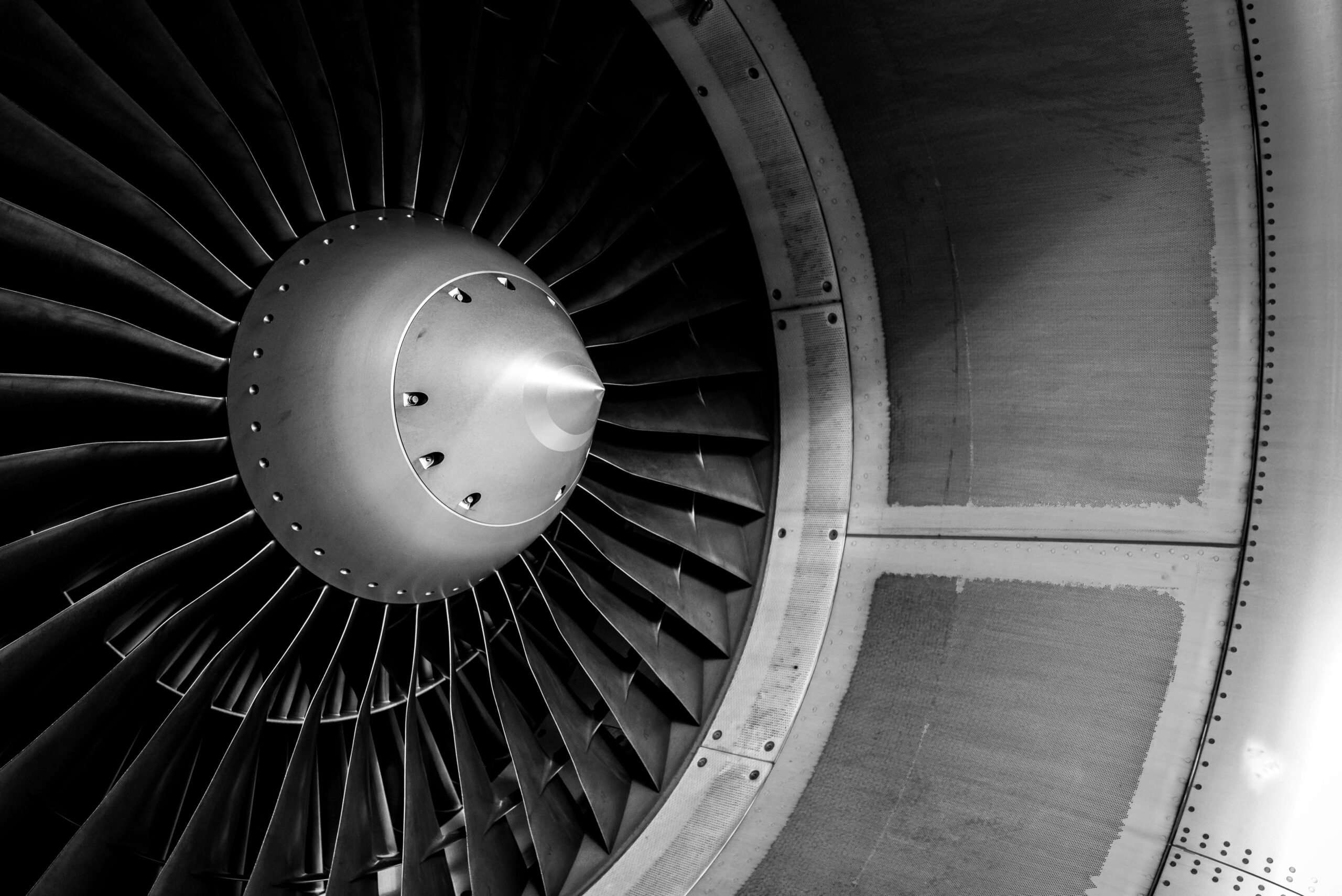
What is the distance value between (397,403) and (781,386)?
1224mm

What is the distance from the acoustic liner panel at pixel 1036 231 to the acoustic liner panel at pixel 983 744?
29 centimetres

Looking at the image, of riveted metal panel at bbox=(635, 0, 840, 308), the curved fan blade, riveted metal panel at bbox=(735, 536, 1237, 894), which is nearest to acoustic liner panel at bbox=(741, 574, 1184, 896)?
riveted metal panel at bbox=(735, 536, 1237, 894)

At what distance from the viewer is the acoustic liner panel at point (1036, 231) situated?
233 cm

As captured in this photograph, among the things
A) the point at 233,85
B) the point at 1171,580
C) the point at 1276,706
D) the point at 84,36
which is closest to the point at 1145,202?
the point at 1171,580

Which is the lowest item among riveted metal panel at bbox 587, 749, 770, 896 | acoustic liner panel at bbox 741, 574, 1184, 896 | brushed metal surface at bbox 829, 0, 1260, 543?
riveted metal panel at bbox 587, 749, 770, 896

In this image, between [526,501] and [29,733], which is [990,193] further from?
[29,733]

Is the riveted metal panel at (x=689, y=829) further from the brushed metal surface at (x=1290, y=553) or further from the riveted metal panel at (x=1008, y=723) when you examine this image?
the brushed metal surface at (x=1290, y=553)

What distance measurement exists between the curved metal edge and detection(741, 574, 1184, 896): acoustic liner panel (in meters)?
0.14

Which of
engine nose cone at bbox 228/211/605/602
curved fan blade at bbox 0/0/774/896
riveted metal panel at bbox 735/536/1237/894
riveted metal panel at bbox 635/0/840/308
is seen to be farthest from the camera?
riveted metal panel at bbox 635/0/840/308

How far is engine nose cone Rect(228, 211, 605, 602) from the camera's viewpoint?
6.48ft

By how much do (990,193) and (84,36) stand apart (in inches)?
75.2

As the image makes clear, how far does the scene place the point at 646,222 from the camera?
8.77 ft

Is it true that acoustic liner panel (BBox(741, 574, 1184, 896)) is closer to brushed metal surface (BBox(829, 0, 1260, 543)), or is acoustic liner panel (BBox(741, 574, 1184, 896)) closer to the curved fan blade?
brushed metal surface (BBox(829, 0, 1260, 543))

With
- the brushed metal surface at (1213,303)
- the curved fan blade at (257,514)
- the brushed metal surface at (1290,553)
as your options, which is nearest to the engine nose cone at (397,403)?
the curved fan blade at (257,514)
